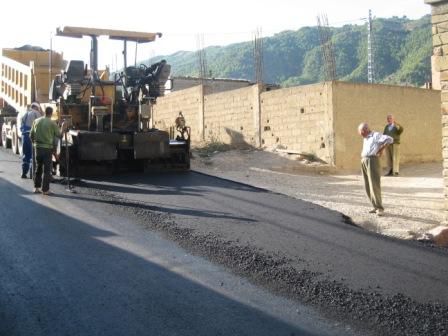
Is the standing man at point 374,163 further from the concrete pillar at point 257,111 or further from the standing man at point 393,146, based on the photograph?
the concrete pillar at point 257,111

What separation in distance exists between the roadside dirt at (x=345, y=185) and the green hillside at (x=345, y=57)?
111 feet

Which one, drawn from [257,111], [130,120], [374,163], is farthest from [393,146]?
[130,120]

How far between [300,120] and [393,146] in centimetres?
269

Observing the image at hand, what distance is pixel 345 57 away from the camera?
58.8m

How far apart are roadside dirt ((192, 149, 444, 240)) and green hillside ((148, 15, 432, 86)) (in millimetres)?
33922

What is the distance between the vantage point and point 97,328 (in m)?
3.90

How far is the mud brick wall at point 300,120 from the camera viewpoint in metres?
15.1

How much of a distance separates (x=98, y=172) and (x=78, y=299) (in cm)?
739

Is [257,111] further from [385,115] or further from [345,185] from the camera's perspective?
[345,185]

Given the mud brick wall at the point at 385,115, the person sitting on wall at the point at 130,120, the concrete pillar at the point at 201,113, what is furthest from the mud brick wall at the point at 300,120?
the person sitting on wall at the point at 130,120

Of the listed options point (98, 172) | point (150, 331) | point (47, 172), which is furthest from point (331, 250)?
point (98, 172)

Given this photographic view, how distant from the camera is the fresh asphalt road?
13.0ft

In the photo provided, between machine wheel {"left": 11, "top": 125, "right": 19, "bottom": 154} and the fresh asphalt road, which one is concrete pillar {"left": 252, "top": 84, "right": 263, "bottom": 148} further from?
the fresh asphalt road

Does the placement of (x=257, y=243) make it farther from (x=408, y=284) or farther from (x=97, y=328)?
(x=97, y=328)
